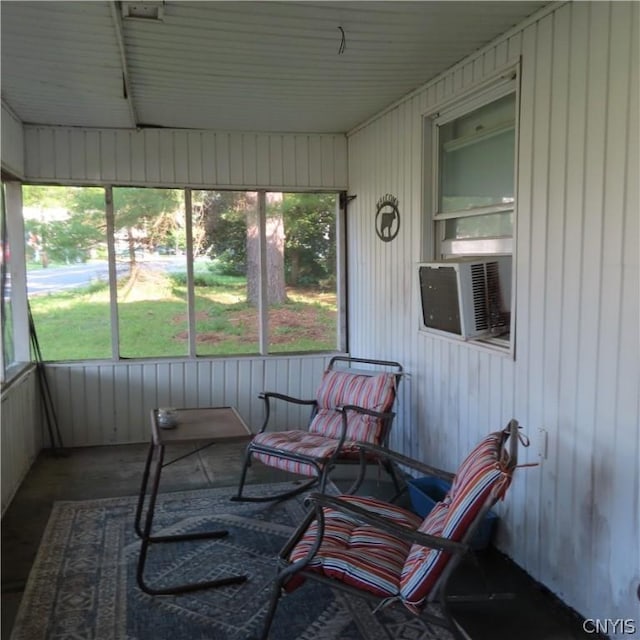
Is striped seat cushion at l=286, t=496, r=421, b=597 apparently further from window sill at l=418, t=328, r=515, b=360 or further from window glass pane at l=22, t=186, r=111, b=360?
window glass pane at l=22, t=186, r=111, b=360

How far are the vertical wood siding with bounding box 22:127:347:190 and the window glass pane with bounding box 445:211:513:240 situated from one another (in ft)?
5.41

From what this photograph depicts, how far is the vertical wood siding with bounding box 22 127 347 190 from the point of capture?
4473mm

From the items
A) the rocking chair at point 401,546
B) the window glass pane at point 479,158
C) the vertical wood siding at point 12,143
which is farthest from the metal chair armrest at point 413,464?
the vertical wood siding at point 12,143

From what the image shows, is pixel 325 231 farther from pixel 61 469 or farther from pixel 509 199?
pixel 61 469

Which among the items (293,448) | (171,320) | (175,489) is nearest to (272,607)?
(293,448)

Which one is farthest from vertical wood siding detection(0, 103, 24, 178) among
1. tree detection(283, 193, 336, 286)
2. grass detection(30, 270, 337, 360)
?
tree detection(283, 193, 336, 286)

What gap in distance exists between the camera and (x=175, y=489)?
150 inches

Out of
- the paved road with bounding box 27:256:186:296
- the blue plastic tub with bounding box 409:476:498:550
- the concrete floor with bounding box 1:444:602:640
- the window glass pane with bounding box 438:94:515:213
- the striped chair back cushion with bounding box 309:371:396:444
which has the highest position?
the window glass pane with bounding box 438:94:515:213

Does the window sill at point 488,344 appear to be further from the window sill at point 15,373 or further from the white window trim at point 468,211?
the window sill at point 15,373

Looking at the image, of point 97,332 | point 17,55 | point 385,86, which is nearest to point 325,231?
point 385,86

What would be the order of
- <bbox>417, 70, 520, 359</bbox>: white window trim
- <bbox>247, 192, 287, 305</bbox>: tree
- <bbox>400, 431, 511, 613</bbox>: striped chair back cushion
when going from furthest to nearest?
<bbox>247, 192, 287, 305</bbox>: tree < <bbox>417, 70, 520, 359</bbox>: white window trim < <bbox>400, 431, 511, 613</bbox>: striped chair back cushion

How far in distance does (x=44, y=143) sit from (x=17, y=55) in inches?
63.8

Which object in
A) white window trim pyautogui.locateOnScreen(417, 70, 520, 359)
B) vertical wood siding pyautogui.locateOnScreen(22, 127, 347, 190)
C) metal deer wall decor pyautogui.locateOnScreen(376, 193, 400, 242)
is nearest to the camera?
white window trim pyautogui.locateOnScreen(417, 70, 520, 359)

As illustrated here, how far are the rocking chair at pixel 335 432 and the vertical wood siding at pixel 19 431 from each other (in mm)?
1333
